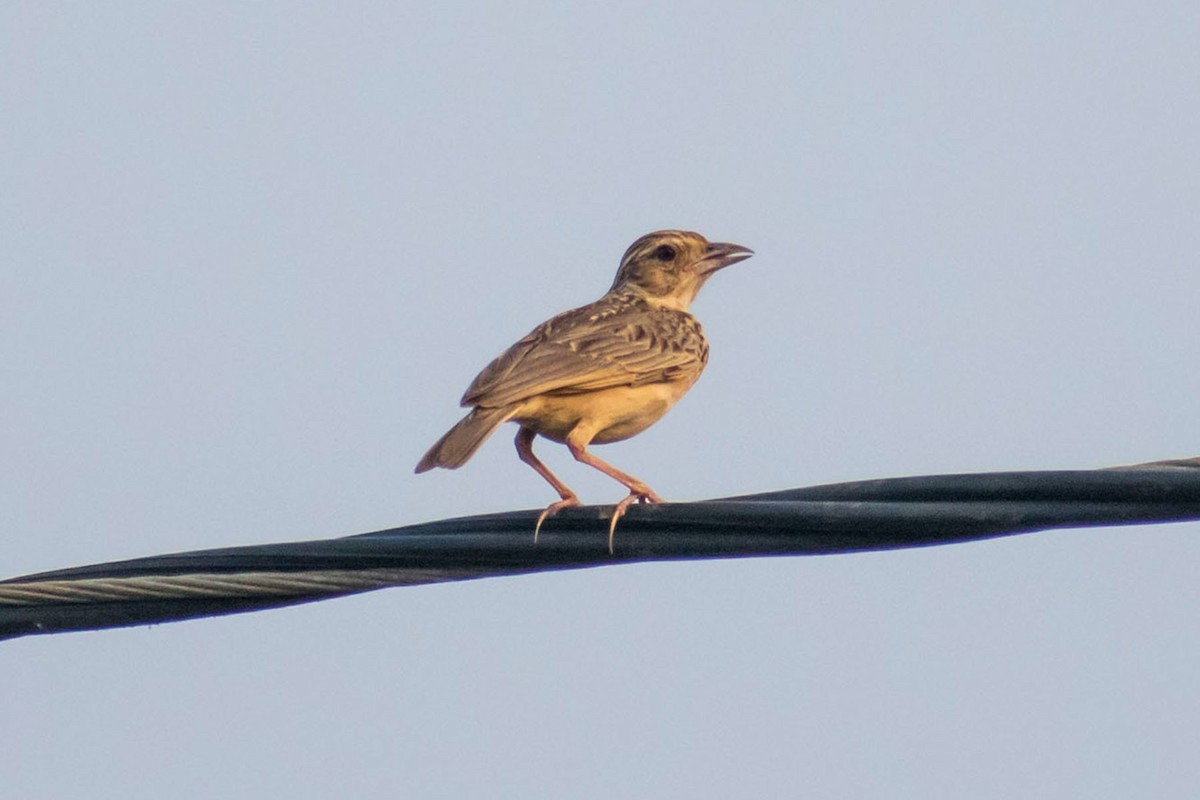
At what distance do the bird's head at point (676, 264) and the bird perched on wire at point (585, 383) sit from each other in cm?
57

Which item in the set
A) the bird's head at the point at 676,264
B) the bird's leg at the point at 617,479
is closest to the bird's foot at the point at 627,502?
the bird's leg at the point at 617,479

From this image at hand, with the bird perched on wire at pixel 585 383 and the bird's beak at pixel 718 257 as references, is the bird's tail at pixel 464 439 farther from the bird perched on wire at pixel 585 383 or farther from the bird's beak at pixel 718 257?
the bird's beak at pixel 718 257

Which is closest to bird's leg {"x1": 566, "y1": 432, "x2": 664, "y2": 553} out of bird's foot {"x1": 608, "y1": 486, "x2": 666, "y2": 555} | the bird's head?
bird's foot {"x1": 608, "y1": 486, "x2": 666, "y2": 555}

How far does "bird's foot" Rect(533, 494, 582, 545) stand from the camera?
584 cm

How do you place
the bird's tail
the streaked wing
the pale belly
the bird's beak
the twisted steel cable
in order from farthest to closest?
the bird's beak < the pale belly < the streaked wing < the bird's tail < the twisted steel cable

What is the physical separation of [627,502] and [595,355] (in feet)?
8.20

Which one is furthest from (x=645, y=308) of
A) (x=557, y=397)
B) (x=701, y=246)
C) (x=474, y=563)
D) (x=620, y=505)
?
(x=474, y=563)

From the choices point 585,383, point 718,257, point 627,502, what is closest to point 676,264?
point 718,257

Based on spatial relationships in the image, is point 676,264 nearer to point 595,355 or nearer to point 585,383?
point 595,355

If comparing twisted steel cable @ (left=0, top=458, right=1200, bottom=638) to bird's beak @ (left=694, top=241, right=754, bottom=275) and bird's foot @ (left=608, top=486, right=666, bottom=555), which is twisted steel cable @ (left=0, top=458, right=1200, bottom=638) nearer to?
bird's foot @ (left=608, top=486, right=666, bottom=555)

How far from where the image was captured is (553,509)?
689cm

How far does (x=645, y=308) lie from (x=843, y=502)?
5662mm

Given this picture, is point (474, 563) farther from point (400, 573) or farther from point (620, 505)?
point (620, 505)

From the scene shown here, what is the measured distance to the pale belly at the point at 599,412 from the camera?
29.8ft
